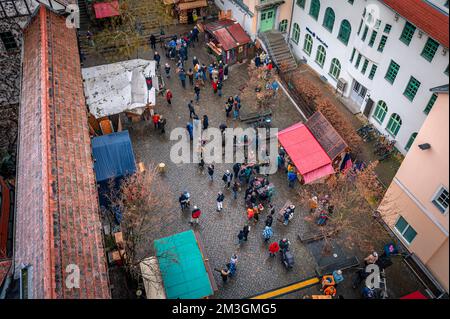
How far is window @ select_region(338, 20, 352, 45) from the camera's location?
28.7m

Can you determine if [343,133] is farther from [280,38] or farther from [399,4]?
[280,38]

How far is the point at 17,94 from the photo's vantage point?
26.8 metres

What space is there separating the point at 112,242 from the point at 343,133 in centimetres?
1673

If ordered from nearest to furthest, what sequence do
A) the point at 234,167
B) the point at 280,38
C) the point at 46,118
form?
the point at 46,118
the point at 234,167
the point at 280,38

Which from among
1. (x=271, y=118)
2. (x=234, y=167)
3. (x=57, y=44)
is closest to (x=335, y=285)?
(x=234, y=167)

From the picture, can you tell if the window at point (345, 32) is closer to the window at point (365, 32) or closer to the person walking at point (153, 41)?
the window at point (365, 32)

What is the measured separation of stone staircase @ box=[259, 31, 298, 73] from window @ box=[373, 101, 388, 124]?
865cm

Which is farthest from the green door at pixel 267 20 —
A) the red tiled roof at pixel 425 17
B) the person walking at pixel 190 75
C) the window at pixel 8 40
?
the window at pixel 8 40

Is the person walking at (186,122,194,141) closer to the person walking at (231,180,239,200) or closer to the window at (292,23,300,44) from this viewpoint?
the person walking at (231,180,239,200)

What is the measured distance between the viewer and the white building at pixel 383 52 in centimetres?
2298

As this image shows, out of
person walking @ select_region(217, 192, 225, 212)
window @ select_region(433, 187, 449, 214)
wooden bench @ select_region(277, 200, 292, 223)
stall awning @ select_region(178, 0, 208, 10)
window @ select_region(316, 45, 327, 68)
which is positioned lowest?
window @ select_region(433, 187, 449, 214)

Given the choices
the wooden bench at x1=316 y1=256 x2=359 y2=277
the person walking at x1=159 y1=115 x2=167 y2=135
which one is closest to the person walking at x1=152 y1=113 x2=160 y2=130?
the person walking at x1=159 y1=115 x2=167 y2=135

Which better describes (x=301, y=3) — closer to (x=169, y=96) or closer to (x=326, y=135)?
(x=326, y=135)

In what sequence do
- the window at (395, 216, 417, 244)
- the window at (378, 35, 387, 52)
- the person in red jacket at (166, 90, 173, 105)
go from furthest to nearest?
1. the person in red jacket at (166, 90, 173, 105)
2. the window at (378, 35, 387, 52)
3. the window at (395, 216, 417, 244)
